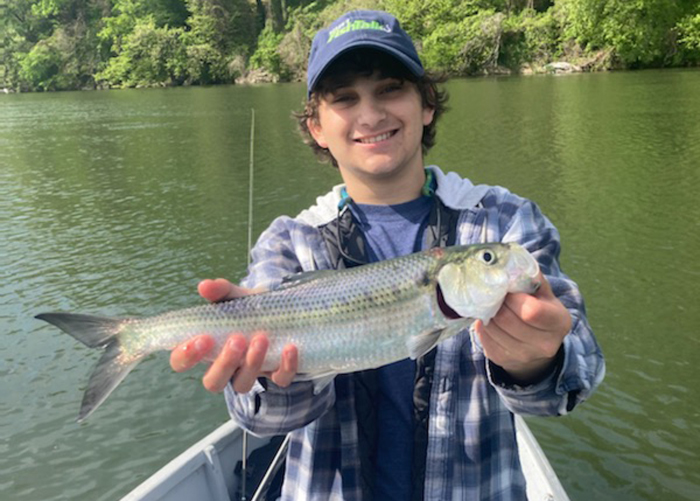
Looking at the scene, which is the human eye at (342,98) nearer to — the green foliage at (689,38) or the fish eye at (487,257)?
the fish eye at (487,257)

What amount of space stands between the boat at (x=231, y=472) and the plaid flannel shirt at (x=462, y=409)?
1091 mm

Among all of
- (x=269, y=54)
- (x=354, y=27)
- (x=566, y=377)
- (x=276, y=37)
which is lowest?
(x=566, y=377)

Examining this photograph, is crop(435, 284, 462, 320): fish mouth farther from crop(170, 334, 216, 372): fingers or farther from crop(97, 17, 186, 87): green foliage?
crop(97, 17, 186, 87): green foliage

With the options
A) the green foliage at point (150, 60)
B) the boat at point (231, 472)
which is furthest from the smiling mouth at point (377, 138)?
the green foliage at point (150, 60)

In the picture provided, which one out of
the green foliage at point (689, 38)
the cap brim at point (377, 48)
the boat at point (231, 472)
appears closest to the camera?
the cap brim at point (377, 48)

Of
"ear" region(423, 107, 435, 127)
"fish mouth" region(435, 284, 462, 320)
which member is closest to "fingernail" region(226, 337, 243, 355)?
"fish mouth" region(435, 284, 462, 320)

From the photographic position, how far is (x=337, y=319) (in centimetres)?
277

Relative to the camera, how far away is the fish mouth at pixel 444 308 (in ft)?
8.43

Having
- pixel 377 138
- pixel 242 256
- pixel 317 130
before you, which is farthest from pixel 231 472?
pixel 242 256

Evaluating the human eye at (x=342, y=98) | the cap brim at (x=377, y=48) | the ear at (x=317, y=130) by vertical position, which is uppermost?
the cap brim at (x=377, y=48)

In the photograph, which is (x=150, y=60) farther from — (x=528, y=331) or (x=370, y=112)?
(x=528, y=331)

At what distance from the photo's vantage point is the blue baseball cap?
3.08m

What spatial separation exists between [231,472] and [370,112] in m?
3.39

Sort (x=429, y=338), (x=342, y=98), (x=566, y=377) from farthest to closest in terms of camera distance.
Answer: (x=342, y=98), (x=429, y=338), (x=566, y=377)
